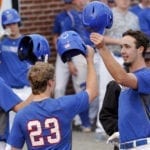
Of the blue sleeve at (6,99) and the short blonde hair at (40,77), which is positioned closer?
the short blonde hair at (40,77)

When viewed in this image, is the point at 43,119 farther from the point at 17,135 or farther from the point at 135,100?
the point at 135,100

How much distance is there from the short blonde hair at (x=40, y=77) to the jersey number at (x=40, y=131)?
0.25 metres

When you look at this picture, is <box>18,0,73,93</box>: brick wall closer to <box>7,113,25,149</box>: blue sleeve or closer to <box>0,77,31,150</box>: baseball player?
<box>0,77,31,150</box>: baseball player

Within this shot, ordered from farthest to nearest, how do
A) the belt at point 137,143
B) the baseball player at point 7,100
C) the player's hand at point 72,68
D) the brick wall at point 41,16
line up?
1. the brick wall at point 41,16
2. the player's hand at point 72,68
3. the baseball player at point 7,100
4. the belt at point 137,143

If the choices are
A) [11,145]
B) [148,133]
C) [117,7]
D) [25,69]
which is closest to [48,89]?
[11,145]

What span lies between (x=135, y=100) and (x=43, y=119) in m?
0.88

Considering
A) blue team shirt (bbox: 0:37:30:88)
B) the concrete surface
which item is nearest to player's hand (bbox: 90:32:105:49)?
blue team shirt (bbox: 0:37:30:88)

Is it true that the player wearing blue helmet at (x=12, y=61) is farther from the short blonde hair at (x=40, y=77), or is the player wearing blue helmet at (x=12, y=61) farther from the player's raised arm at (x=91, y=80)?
the short blonde hair at (x=40, y=77)

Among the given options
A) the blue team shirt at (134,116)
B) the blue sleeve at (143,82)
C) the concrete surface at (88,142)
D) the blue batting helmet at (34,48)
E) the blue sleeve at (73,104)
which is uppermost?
the blue batting helmet at (34,48)

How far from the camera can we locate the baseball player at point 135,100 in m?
5.86

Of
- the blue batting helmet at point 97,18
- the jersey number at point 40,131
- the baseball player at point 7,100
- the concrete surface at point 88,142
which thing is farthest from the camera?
the concrete surface at point 88,142

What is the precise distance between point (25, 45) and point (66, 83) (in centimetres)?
433

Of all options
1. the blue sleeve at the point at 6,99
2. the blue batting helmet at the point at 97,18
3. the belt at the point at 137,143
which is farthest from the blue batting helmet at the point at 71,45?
the belt at the point at 137,143

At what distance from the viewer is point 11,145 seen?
5.64 meters
